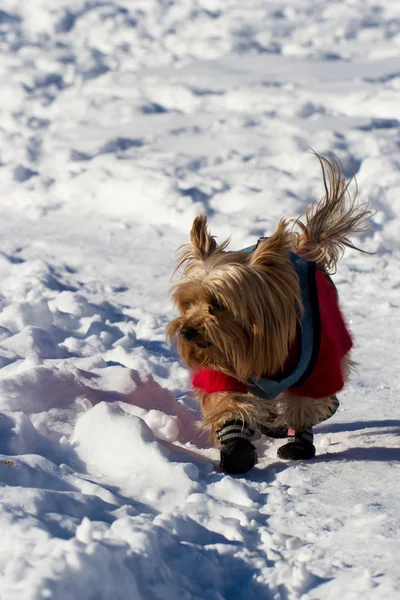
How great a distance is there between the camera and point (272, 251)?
7.21ft

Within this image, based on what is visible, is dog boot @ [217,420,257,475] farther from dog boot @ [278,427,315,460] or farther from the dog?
dog boot @ [278,427,315,460]

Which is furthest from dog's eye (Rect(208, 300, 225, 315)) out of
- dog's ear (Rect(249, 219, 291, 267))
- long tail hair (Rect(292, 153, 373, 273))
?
long tail hair (Rect(292, 153, 373, 273))

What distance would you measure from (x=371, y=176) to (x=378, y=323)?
189 centimetres

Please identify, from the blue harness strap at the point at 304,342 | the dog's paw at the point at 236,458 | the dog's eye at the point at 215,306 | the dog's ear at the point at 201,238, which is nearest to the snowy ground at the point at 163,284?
the dog's paw at the point at 236,458

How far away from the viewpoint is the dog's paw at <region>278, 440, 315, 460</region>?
2.44 meters

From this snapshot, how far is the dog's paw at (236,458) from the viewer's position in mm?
2279

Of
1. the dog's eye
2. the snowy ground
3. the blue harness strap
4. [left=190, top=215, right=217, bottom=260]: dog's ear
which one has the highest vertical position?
[left=190, top=215, right=217, bottom=260]: dog's ear

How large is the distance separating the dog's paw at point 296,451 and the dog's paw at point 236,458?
165 mm

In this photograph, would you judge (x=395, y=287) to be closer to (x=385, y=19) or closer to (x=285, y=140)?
(x=285, y=140)

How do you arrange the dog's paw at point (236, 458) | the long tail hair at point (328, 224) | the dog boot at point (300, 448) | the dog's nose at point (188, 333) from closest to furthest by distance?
the dog's nose at point (188, 333) → the dog's paw at point (236, 458) → the dog boot at point (300, 448) → the long tail hair at point (328, 224)

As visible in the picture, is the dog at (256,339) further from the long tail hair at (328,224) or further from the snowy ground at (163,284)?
the long tail hair at (328,224)

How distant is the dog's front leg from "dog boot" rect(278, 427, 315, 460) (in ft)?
→ 0.41

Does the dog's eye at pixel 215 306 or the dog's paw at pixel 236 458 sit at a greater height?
the dog's eye at pixel 215 306

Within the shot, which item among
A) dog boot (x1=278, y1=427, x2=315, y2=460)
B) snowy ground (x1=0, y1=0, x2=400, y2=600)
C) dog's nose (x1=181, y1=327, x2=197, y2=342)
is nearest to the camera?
snowy ground (x1=0, y1=0, x2=400, y2=600)
